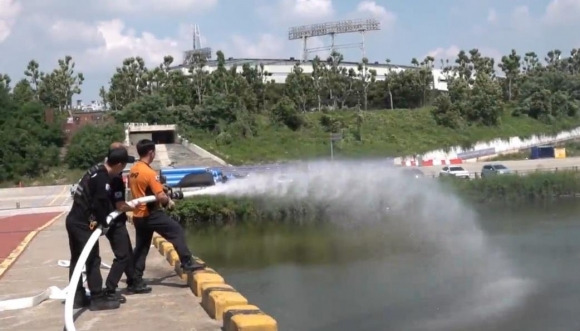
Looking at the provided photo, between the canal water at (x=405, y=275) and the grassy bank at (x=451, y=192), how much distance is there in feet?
6.53

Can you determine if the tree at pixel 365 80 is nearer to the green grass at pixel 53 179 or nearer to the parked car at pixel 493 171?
the parked car at pixel 493 171

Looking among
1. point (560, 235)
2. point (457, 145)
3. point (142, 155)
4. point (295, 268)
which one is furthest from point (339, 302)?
point (457, 145)

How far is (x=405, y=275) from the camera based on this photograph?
21.5 metres

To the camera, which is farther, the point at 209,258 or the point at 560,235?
the point at 560,235

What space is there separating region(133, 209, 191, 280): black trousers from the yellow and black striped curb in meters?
0.49

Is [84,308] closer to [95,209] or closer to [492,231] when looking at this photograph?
[95,209]

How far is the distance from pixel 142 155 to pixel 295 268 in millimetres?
15610

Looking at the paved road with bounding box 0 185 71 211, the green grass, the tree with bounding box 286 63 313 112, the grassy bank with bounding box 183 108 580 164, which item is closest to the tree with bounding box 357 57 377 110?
the tree with bounding box 286 63 313 112

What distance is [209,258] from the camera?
27.3 metres

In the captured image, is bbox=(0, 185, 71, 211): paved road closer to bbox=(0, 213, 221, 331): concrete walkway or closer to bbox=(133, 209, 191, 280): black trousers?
bbox=(0, 213, 221, 331): concrete walkway

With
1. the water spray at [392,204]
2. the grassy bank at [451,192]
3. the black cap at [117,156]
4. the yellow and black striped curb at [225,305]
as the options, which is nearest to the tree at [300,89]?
the grassy bank at [451,192]

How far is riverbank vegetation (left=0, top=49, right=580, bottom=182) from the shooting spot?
64.1 metres

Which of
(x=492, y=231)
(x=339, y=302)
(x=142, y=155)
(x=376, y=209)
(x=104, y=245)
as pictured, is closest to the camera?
(x=142, y=155)

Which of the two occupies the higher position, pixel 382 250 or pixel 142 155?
pixel 142 155
